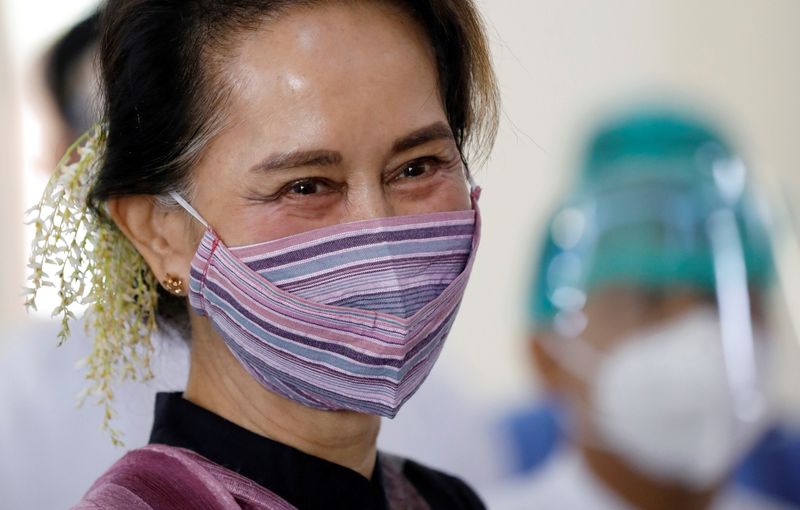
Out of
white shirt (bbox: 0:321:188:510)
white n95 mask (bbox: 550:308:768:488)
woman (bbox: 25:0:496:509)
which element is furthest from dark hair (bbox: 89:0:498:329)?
white n95 mask (bbox: 550:308:768:488)

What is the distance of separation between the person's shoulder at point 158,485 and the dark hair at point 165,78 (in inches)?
14.2

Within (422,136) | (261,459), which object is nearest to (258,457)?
(261,459)

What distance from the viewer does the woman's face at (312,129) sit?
58.2 inches

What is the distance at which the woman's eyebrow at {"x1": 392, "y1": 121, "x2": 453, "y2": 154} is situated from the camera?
5.03ft

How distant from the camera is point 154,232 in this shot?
1.63 m

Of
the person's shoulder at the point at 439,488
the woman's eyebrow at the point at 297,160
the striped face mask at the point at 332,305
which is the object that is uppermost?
the woman's eyebrow at the point at 297,160

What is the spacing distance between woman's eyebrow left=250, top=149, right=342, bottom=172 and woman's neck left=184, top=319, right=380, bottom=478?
0.29 metres

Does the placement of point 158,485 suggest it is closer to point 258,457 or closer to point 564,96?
point 258,457

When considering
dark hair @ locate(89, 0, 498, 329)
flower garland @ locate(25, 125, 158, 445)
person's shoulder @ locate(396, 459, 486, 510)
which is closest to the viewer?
dark hair @ locate(89, 0, 498, 329)

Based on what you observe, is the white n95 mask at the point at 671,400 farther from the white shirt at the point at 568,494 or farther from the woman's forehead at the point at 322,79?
the woman's forehead at the point at 322,79

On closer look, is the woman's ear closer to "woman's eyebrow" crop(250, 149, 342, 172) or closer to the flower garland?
the flower garland

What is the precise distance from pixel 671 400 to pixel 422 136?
248 cm

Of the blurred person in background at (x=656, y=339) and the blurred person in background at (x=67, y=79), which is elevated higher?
the blurred person in background at (x=67, y=79)

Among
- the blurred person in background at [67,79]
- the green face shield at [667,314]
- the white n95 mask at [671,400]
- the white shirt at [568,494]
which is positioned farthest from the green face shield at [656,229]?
the blurred person in background at [67,79]
